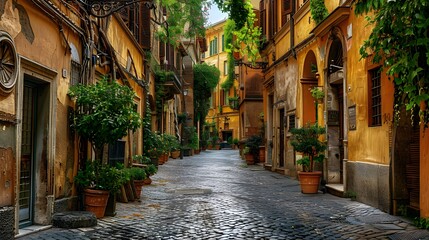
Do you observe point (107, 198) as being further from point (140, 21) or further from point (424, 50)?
point (140, 21)

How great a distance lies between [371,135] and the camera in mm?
9773

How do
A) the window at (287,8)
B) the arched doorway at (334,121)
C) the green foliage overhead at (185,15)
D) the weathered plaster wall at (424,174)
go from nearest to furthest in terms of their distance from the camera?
the weathered plaster wall at (424,174) → the arched doorway at (334,121) → the green foliage overhead at (185,15) → the window at (287,8)

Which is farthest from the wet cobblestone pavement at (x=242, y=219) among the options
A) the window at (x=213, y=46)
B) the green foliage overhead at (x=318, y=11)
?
the window at (x=213, y=46)

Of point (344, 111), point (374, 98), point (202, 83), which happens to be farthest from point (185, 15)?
point (202, 83)

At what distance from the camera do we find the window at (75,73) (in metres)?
8.57

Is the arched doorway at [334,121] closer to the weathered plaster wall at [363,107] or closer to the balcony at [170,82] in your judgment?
the weathered plaster wall at [363,107]

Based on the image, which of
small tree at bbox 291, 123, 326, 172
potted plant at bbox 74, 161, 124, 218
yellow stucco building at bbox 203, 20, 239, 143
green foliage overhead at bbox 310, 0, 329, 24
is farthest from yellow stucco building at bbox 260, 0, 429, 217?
yellow stucco building at bbox 203, 20, 239, 143

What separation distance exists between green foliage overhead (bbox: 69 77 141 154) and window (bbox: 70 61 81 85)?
0.22 metres

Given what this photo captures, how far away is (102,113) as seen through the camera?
26.0 feet

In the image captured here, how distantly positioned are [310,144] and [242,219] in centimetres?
449

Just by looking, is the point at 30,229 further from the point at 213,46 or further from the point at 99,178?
the point at 213,46

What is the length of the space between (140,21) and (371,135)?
31.3 feet

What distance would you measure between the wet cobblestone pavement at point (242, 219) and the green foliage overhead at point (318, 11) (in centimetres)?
479

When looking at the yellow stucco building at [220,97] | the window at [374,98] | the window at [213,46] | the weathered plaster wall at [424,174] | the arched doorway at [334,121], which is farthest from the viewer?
the window at [213,46]
